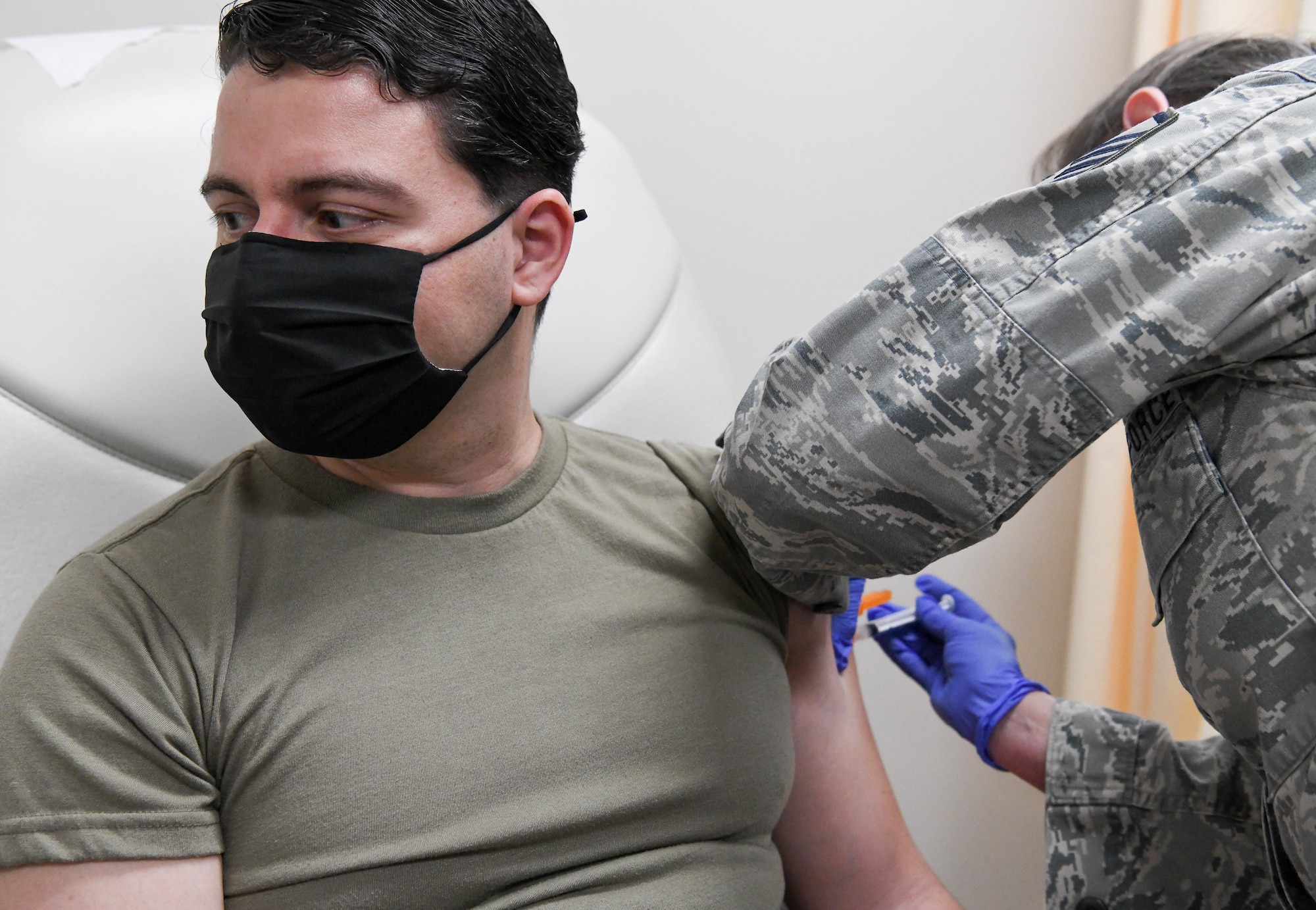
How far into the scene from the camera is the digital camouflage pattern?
30.2 inches

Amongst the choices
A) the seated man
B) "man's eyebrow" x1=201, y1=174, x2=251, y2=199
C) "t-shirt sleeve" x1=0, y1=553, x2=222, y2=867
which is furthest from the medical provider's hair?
"t-shirt sleeve" x1=0, y1=553, x2=222, y2=867

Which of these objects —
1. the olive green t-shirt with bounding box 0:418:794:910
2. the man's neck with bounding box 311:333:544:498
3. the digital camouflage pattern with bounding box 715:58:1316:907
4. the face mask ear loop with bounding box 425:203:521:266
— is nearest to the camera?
the digital camouflage pattern with bounding box 715:58:1316:907

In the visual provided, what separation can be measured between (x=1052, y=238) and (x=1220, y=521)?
251mm

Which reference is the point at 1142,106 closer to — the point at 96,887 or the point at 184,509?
the point at 184,509

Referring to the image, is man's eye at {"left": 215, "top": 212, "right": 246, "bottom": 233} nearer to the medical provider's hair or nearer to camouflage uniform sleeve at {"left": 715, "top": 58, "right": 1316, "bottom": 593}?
the medical provider's hair

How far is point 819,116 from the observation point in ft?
5.77

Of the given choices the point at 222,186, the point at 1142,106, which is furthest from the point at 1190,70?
the point at 222,186

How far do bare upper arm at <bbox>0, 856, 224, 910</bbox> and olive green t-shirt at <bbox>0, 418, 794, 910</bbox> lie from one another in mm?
15

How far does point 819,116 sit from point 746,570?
89cm

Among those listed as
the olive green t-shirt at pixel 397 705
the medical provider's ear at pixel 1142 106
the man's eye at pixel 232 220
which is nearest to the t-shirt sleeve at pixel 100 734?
the olive green t-shirt at pixel 397 705

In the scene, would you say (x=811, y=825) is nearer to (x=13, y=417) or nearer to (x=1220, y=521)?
(x=1220, y=521)

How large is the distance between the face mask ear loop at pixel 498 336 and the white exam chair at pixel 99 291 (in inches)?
14.8

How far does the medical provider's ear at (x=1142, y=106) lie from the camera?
1157 mm

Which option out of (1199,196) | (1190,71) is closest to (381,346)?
(1199,196)
